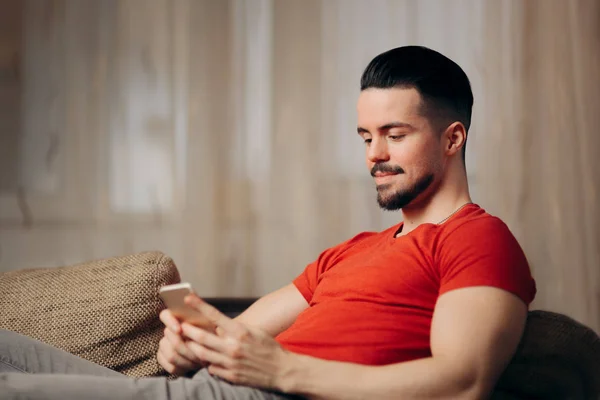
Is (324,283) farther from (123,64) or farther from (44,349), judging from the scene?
(123,64)

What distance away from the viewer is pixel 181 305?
3.94ft

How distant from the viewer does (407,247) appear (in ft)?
4.44

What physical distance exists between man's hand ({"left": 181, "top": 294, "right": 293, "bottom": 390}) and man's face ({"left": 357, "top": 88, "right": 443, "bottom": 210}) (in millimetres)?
456

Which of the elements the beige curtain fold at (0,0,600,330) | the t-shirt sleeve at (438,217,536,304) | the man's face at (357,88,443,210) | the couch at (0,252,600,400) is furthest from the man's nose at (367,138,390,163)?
the beige curtain fold at (0,0,600,330)

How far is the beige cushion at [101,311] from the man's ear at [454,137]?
723 millimetres

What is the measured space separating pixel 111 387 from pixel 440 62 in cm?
89

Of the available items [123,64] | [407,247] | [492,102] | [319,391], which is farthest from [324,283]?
[123,64]

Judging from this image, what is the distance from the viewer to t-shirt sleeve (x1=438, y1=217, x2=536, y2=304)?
1.16m

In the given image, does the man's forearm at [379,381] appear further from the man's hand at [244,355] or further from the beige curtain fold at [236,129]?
the beige curtain fold at [236,129]

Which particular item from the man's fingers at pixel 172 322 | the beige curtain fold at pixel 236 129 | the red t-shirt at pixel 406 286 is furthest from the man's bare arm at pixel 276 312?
the beige curtain fold at pixel 236 129

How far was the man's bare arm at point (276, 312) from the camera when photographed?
1.58m

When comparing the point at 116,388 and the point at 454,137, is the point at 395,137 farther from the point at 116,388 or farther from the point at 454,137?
the point at 116,388

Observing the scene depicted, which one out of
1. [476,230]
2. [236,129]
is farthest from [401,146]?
[236,129]

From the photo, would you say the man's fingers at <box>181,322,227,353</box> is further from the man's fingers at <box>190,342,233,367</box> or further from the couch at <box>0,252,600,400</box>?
the couch at <box>0,252,600,400</box>
